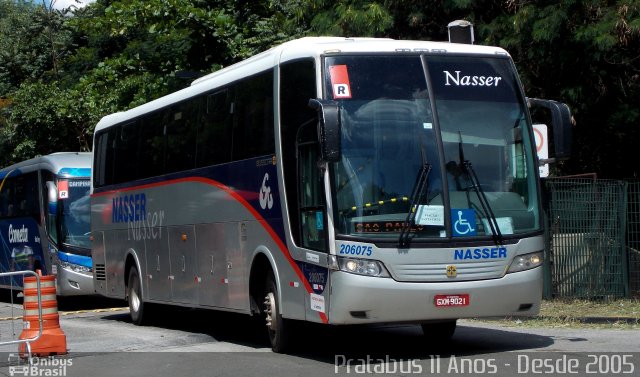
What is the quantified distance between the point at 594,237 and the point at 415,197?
816cm

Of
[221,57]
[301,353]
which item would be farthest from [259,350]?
[221,57]

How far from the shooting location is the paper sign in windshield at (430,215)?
10.7m

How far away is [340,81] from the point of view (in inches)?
434

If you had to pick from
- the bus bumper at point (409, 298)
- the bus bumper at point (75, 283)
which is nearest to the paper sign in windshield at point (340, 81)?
the bus bumper at point (409, 298)

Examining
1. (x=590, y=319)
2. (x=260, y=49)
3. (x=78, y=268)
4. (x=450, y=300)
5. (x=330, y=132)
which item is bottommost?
(x=590, y=319)

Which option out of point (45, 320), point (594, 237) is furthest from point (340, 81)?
point (594, 237)

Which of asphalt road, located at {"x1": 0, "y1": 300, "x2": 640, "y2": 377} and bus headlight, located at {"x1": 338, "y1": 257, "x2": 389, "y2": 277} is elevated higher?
bus headlight, located at {"x1": 338, "y1": 257, "x2": 389, "y2": 277}

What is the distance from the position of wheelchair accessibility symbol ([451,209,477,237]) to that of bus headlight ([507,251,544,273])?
25.3 inches

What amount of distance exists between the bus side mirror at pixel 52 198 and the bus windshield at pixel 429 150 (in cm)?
1390

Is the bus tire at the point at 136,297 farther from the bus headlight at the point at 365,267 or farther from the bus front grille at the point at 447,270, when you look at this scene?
the bus front grille at the point at 447,270

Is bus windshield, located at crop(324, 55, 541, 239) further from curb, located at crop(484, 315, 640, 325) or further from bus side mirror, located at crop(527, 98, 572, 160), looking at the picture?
curb, located at crop(484, 315, 640, 325)

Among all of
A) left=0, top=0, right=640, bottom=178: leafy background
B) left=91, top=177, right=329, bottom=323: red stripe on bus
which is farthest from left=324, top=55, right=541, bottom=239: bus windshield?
left=0, top=0, right=640, bottom=178: leafy background

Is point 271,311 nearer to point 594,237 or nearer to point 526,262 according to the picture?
point 526,262

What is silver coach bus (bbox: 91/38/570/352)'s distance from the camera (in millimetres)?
10695
